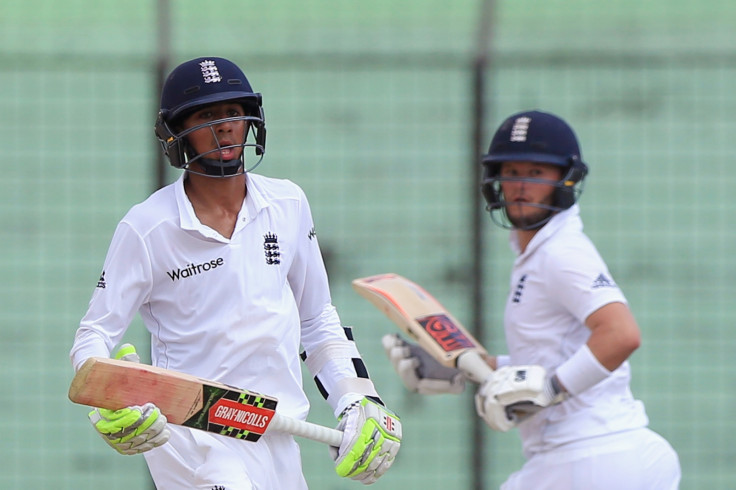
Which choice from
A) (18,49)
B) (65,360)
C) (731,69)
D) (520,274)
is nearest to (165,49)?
(18,49)

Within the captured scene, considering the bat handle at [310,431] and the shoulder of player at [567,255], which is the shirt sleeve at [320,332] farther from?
the shoulder of player at [567,255]

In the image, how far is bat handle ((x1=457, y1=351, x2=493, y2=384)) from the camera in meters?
4.27

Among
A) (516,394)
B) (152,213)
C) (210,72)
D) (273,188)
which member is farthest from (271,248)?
(516,394)

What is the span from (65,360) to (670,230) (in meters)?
2.54

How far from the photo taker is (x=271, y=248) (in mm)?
Answer: 3430

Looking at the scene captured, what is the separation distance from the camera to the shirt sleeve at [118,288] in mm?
3248

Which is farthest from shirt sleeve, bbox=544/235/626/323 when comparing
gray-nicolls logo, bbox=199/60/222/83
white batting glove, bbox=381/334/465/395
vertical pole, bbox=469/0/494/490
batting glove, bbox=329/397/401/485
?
vertical pole, bbox=469/0/494/490

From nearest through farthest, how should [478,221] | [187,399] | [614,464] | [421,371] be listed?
1. [187,399]
2. [614,464]
3. [421,371]
4. [478,221]

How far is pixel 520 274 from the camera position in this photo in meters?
4.16

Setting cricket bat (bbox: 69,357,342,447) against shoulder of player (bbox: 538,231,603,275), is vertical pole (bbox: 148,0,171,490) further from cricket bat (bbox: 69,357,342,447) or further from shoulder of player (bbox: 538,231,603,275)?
cricket bat (bbox: 69,357,342,447)

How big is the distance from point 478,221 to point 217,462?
7.80 ft

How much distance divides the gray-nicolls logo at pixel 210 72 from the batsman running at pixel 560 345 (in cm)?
119

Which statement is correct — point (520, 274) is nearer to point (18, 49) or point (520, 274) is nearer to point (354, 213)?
point (354, 213)

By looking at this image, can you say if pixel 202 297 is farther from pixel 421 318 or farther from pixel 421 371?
pixel 421 371
